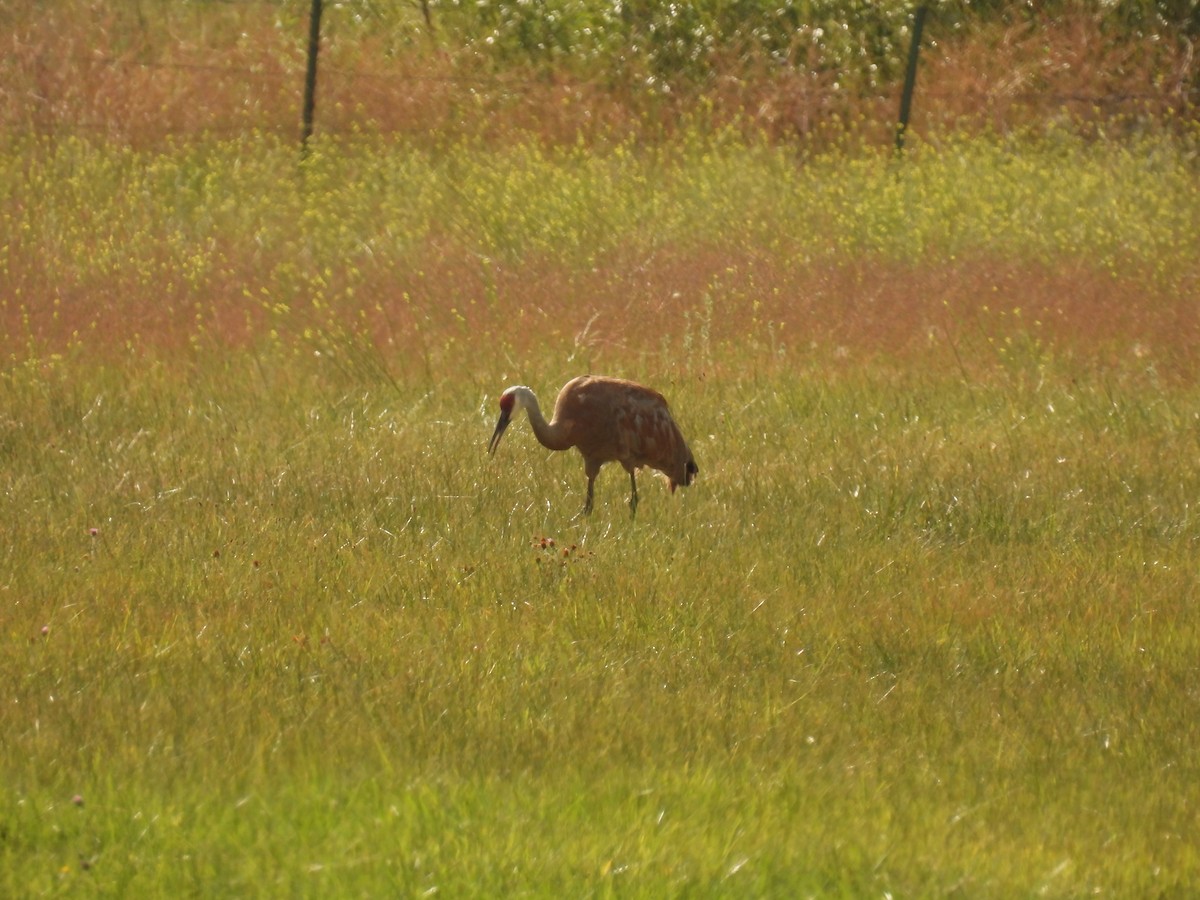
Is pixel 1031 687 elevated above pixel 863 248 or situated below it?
above

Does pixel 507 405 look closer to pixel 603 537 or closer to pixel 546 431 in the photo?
pixel 546 431

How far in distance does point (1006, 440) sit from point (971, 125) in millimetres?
8855

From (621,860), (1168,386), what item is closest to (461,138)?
(1168,386)

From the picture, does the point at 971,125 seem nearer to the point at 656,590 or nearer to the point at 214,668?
the point at 656,590

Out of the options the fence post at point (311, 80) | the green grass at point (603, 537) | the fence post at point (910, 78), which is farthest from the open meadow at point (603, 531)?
the fence post at point (311, 80)

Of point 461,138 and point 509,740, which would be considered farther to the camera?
point 461,138

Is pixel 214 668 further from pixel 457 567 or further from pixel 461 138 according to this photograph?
pixel 461 138

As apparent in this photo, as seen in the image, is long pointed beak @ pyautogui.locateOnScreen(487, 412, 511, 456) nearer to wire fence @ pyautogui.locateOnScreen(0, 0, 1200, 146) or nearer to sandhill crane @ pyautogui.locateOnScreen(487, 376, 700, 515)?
sandhill crane @ pyautogui.locateOnScreen(487, 376, 700, 515)

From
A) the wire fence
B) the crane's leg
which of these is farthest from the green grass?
the wire fence

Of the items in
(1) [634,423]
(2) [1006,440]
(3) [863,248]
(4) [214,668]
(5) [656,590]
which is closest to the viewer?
(4) [214,668]

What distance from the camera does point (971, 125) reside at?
1852 centimetres

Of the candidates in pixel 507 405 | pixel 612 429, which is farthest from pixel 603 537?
pixel 507 405

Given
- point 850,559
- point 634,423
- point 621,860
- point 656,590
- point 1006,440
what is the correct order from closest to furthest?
1. point 621,860
2. point 656,590
3. point 850,559
4. point 634,423
5. point 1006,440

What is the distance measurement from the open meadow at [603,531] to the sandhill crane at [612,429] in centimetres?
20
